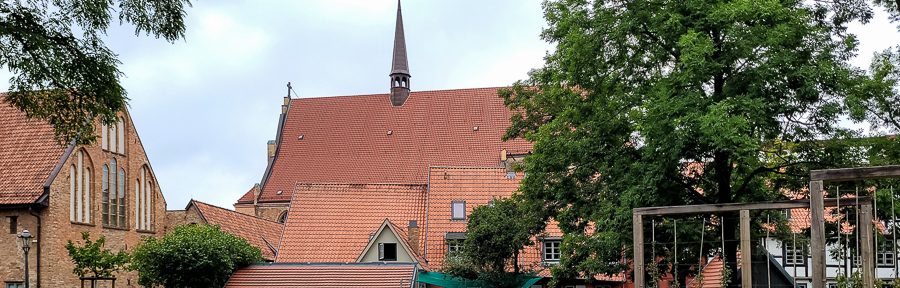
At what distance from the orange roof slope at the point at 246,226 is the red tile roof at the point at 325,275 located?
29.9 feet

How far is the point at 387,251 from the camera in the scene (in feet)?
129

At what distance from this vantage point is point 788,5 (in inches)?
886

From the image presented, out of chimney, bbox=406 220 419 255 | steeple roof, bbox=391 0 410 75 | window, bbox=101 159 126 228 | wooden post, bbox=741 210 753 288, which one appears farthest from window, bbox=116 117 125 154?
wooden post, bbox=741 210 753 288

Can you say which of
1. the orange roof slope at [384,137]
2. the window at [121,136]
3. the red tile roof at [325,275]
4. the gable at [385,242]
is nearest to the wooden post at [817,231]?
the red tile roof at [325,275]

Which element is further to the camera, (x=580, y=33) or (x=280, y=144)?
(x=280, y=144)

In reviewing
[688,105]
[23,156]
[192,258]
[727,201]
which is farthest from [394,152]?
[688,105]

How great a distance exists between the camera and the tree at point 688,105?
21.4m

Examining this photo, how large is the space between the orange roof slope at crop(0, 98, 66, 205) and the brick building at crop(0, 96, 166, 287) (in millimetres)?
31

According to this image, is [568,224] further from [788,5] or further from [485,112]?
[485,112]

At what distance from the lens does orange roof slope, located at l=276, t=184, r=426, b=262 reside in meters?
39.8

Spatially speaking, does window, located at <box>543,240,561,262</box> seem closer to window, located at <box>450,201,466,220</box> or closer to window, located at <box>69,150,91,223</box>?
window, located at <box>450,201,466,220</box>

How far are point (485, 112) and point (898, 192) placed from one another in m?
35.9

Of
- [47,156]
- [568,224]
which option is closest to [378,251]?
[47,156]

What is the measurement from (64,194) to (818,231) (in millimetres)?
26357
